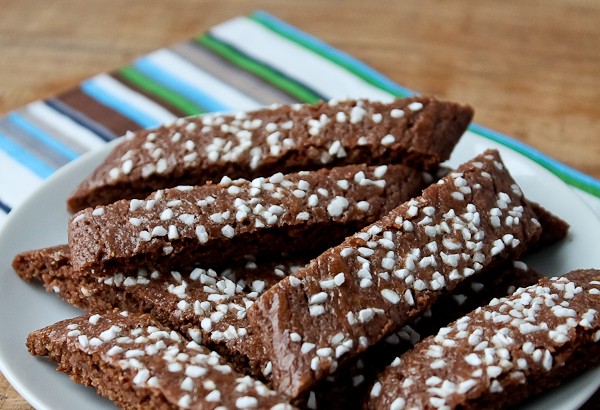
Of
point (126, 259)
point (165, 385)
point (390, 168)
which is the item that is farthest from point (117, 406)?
point (390, 168)

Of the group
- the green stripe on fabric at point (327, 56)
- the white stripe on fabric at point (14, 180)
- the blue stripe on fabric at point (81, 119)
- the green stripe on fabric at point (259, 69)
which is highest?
the green stripe on fabric at point (327, 56)

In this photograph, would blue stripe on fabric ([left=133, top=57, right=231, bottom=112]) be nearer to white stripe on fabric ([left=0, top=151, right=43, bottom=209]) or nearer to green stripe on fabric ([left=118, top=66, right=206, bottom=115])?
green stripe on fabric ([left=118, top=66, right=206, bottom=115])

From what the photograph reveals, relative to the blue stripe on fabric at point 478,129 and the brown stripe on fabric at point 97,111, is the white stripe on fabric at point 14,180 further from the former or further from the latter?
the blue stripe on fabric at point 478,129

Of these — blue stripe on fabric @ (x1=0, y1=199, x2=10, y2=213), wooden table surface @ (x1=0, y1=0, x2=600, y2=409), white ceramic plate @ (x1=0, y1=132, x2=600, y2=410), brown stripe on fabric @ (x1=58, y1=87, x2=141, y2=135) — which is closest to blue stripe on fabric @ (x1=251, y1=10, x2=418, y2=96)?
wooden table surface @ (x1=0, y1=0, x2=600, y2=409)

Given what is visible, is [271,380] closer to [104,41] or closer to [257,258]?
[257,258]

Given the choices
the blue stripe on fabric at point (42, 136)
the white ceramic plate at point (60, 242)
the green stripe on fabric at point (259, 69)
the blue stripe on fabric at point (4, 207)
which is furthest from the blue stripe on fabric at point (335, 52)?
the blue stripe on fabric at point (4, 207)

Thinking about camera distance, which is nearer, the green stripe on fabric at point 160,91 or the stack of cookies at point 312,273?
the stack of cookies at point 312,273
